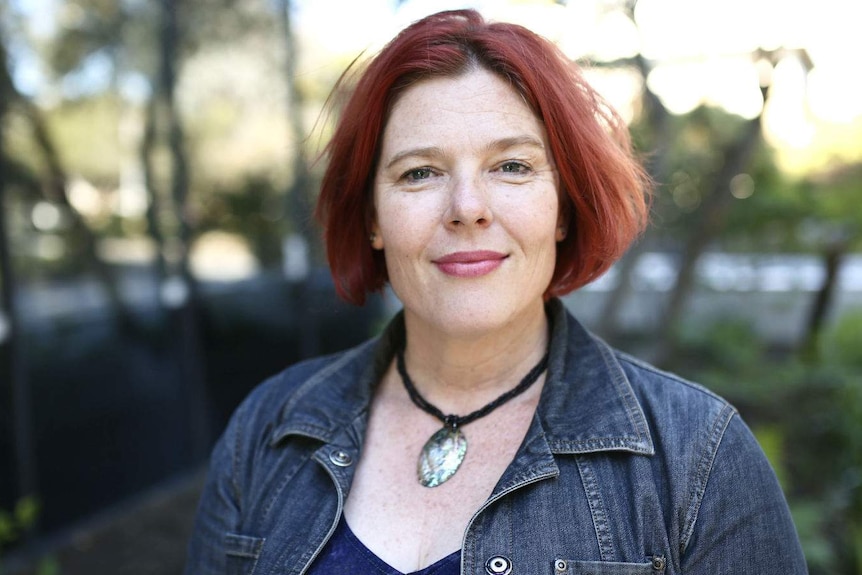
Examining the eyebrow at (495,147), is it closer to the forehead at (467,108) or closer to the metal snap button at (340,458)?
the forehead at (467,108)

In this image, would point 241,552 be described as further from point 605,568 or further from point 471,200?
point 471,200

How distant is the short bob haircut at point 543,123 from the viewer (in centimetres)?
161

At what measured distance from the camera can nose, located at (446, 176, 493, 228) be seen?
5.02 ft

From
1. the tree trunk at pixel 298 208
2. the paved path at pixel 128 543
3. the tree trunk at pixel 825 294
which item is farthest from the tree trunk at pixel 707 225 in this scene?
the paved path at pixel 128 543

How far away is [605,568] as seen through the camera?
4.60ft

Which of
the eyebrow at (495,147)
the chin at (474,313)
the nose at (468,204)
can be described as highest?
the eyebrow at (495,147)

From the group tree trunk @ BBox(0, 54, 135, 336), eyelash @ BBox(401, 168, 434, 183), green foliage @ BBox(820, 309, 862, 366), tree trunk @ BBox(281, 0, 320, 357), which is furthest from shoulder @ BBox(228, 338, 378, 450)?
green foliage @ BBox(820, 309, 862, 366)

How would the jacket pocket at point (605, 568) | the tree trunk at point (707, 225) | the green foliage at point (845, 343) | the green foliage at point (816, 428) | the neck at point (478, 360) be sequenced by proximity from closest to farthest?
the jacket pocket at point (605, 568)
the neck at point (478, 360)
the green foliage at point (816, 428)
the tree trunk at point (707, 225)
the green foliage at point (845, 343)

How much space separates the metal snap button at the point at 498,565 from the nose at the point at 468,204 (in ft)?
2.06

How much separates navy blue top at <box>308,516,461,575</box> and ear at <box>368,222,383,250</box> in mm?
630

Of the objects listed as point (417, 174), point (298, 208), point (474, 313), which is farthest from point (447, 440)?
point (298, 208)

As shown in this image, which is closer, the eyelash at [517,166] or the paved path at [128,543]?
the eyelash at [517,166]

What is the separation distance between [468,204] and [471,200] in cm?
1

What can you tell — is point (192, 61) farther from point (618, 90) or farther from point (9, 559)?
point (9, 559)
